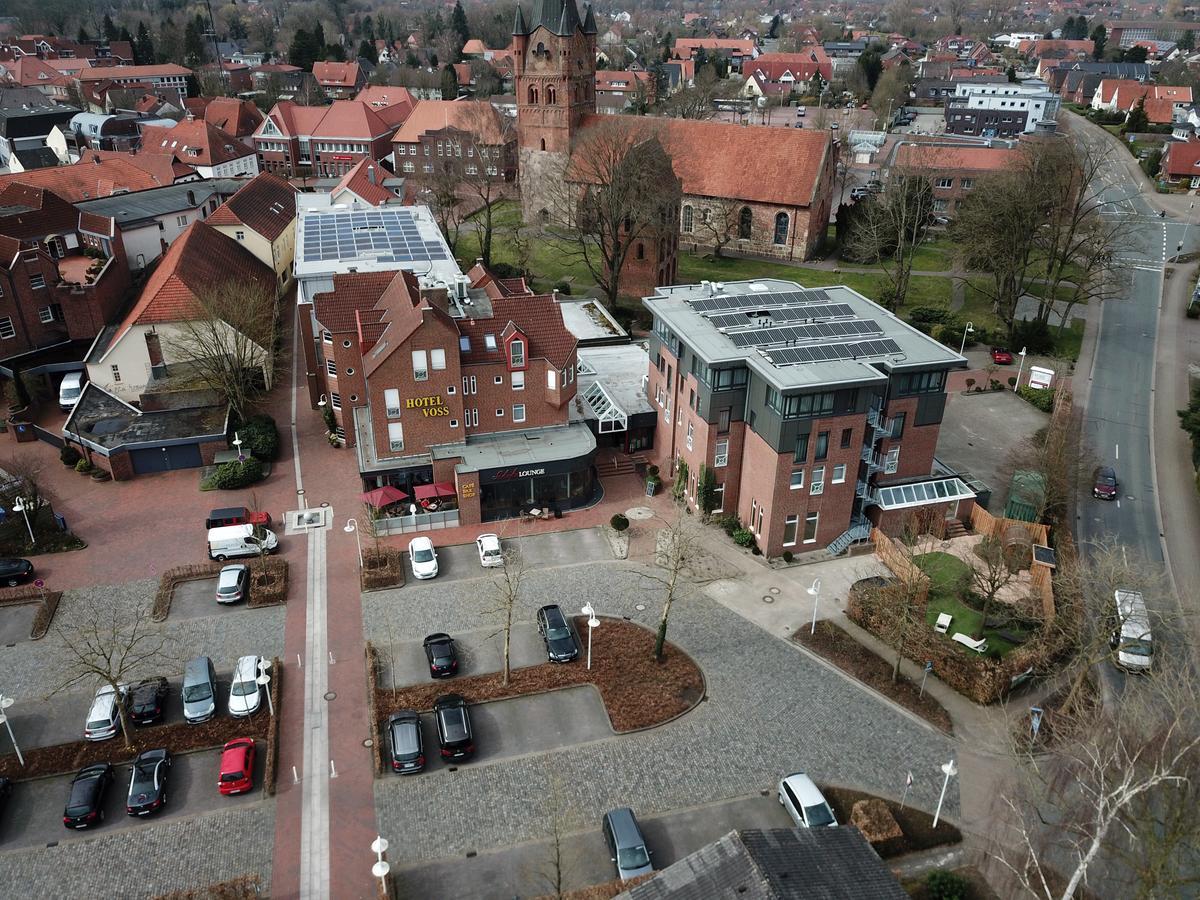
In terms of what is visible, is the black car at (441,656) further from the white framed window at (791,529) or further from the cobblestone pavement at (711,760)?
the white framed window at (791,529)

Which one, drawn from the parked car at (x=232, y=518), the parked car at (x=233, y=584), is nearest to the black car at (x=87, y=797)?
the parked car at (x=233, y=584)

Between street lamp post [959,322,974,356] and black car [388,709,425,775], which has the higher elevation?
street lamp post [959,322,974,356]

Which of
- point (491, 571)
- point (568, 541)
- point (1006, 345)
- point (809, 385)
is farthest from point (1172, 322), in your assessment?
point (491, 571)

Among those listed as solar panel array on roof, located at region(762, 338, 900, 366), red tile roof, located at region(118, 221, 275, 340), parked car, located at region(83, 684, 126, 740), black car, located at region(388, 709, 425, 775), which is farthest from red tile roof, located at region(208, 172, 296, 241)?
black car, located at region(388, 709, 425, 775)

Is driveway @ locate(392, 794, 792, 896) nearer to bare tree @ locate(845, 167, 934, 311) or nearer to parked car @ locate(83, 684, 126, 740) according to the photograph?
parked car @ locate(83, 684, 126, 740)

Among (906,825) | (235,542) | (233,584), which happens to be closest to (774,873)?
(906,825)

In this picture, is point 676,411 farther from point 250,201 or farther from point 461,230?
point 461,230
